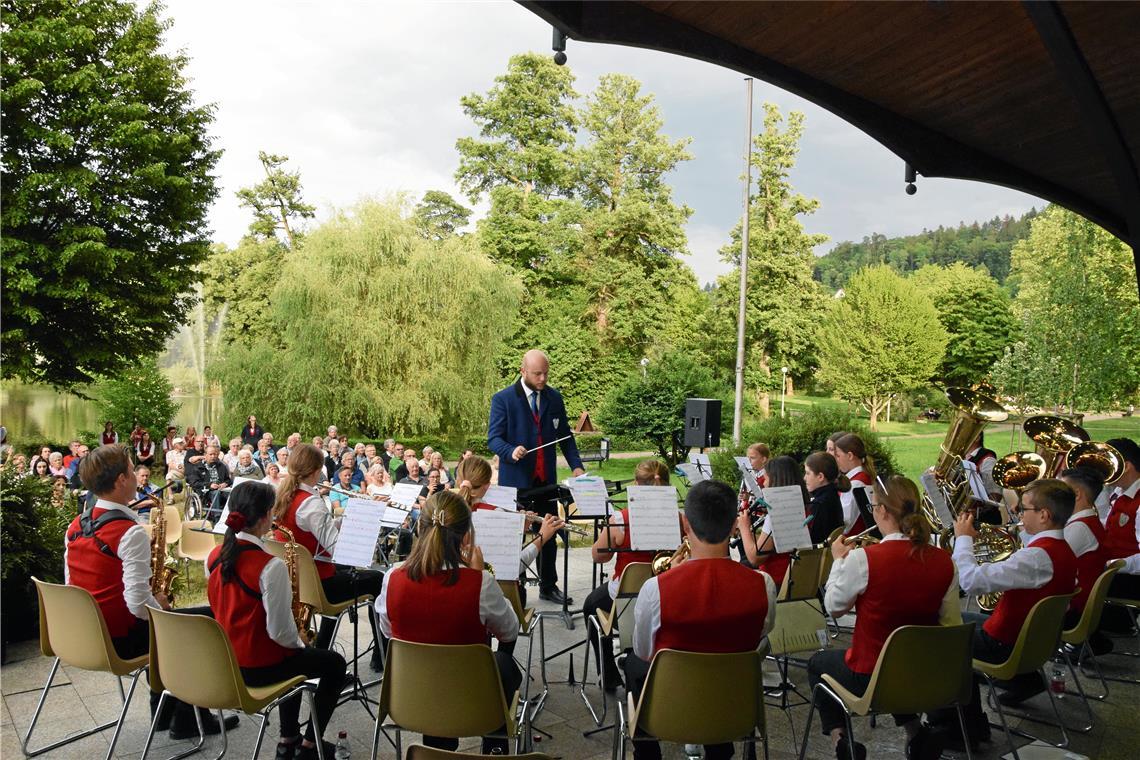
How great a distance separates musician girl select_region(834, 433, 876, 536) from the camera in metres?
5.52

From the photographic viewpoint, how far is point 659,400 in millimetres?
19500

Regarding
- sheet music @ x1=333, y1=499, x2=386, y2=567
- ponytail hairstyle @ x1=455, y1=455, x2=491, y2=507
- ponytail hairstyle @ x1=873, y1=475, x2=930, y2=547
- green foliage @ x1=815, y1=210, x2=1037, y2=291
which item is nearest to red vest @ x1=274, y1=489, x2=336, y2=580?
sheet music @ x1=333, y1=499, x2=386, y2=567

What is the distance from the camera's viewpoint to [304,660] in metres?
3.36

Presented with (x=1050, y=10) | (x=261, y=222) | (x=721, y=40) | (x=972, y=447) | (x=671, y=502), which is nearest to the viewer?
(x=1050, y=10)

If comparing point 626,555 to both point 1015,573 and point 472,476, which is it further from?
point 1015,573

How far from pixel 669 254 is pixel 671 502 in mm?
30099

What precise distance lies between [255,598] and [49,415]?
26.5 metres

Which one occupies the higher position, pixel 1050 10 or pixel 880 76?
pixel 880 76

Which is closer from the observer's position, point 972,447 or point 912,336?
point 972,447

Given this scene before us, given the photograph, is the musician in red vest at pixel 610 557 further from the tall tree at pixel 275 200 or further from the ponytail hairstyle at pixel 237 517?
the tall tree at pixel 275 200

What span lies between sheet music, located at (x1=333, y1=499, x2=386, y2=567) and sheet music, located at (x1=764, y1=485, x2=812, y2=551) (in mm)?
1998

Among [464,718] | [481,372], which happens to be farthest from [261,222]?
[464,718]

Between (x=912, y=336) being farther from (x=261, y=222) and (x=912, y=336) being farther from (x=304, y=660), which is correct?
(x=304, y=660)

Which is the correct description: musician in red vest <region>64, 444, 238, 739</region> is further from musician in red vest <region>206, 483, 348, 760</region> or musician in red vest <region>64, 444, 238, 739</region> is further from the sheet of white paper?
the sheet of white paper
